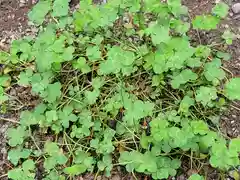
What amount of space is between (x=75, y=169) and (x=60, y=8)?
81 cm

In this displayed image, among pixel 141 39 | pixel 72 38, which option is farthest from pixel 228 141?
pixel 72 38


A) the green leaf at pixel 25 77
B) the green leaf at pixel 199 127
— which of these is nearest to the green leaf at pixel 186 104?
the green leaf at pixel 199 127

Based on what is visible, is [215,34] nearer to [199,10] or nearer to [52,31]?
[199,10]

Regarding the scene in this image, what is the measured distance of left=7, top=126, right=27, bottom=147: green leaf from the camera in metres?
2.59

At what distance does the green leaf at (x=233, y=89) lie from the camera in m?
2.48

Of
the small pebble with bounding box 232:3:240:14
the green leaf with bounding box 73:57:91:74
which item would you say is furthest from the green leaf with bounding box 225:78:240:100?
the green leaf with bounding box 73:57:91:74

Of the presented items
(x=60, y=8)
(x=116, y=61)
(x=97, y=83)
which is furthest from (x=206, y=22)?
(x=60, y=8)

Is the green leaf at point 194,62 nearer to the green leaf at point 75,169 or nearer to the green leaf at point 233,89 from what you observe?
the green leaf at point 233,89

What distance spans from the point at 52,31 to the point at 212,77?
809mm

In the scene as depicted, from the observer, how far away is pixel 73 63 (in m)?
2.75

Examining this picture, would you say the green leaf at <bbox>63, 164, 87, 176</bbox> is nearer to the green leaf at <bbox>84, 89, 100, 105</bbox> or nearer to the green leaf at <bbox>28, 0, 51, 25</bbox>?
the green leaf at <bbox>84, 89, 100, 105</bbox>

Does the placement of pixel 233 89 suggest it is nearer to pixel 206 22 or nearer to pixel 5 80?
pixel 206 22

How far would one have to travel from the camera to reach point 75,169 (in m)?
2.45

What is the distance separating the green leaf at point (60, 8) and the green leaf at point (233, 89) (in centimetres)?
87
